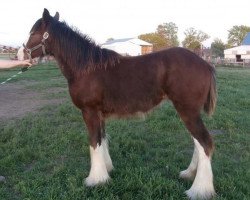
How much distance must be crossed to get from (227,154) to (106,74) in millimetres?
2671

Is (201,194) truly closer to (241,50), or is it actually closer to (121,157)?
(121,157)

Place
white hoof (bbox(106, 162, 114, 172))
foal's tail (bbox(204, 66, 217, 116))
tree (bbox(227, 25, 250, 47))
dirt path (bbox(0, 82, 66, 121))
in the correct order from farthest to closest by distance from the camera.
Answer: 1. tree (bbox(227, 25, 250, 47))
2. dirt path (bbox(0, 82, 66, 121))
3. white hoof (bbox(106, 162, 114, 172))
4. foal's tail (bbox(204, 66, 217, 116))

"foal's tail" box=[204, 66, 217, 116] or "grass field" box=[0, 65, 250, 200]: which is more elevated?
"foal's tail" box=[204, 66, 217, 116]

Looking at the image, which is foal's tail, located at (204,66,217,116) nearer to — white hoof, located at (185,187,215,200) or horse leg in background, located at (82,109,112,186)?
white hoof, located at (185,187,215,200)

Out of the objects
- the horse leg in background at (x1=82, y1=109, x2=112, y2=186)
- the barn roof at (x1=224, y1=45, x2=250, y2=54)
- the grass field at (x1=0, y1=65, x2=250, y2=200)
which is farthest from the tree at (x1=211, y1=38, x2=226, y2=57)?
the horse leg in background at (x1=82, y1=109, x2=112, y2=186)

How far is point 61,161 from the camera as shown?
565cm

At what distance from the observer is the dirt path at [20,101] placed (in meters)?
9.20

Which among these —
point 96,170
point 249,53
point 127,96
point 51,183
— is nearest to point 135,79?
point 127,96

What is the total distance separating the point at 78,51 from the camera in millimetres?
4883

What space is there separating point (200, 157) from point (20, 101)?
7.84m

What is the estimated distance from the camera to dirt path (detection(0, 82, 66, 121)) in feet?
30.2

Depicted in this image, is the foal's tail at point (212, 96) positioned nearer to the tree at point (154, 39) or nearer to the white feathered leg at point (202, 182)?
the white feathered leg at point (202, 182)

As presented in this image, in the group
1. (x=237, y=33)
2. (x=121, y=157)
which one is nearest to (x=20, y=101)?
(x=121, y=157)

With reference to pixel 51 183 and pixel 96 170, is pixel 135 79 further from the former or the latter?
pixel 51 183
